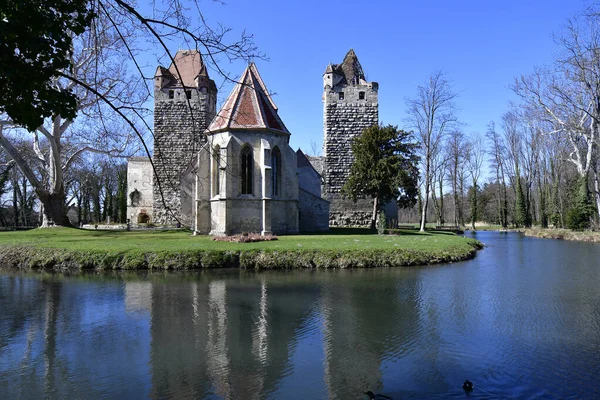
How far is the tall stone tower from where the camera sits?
34.6 m

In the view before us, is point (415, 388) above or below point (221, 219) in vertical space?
below

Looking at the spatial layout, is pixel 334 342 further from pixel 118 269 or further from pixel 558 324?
pixel 118 269

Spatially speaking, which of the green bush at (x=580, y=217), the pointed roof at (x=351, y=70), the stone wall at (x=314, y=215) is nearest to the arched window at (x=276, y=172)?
the stone wall at (x=314, y=215)

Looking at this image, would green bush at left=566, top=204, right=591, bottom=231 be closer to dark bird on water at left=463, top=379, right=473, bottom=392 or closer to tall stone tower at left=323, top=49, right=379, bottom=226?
tall stone tower at left=323, top=49, right=379, bottom=226

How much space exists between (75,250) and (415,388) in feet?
47.5

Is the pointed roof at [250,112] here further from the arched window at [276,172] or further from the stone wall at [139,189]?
the stone wall at [139,189]

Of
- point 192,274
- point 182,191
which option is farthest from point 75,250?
point 182,191

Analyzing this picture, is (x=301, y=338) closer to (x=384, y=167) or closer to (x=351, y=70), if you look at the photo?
(x=384, y=167)

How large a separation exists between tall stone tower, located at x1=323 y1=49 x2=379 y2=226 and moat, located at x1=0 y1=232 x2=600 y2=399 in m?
22.3

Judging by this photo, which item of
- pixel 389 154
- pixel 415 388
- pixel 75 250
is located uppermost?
pixel 389 154

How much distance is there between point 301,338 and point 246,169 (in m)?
16.8

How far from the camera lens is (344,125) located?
34938mm

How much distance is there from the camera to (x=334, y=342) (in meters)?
6.73

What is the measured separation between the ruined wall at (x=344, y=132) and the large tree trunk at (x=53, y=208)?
19298 mm
